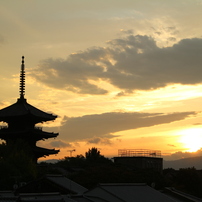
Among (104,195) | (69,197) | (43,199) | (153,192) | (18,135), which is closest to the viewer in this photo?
(43,199)

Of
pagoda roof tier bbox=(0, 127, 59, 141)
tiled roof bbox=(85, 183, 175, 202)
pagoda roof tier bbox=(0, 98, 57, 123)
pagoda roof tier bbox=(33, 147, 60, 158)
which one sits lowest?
tiled roof bbox=(85, 183, 175, 202)

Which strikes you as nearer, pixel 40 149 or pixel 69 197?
pixel 69 197

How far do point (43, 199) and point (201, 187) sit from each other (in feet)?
169

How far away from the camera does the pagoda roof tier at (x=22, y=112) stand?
82.6 meters

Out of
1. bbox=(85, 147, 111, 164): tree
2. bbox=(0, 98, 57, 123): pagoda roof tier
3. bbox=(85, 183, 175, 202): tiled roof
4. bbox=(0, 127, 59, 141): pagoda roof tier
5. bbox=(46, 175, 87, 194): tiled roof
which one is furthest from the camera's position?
bbox=(85, 147, 111, 164): tree

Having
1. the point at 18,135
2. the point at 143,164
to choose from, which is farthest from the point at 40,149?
the point at 143,164

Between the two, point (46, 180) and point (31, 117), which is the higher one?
point (31, 117)

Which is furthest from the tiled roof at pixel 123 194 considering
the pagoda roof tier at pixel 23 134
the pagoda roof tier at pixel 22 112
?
the pagoda roof tier at pixel 22 112

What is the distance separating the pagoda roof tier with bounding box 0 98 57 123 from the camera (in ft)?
271

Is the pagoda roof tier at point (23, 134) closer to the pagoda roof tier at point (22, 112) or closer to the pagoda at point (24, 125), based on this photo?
the pagoda at point (24, 125)

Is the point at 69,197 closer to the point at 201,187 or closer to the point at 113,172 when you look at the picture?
the point at 113,172

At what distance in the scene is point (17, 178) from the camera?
181 feet

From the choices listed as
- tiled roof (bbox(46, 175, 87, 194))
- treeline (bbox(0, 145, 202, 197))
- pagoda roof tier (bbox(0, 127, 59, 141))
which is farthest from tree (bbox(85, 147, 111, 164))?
tiled roof (bbox(46, 175, 87, 194))

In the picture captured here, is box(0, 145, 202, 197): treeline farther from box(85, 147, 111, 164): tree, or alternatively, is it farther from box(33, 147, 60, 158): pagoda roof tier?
box(85, 147, 111, 164): tree
